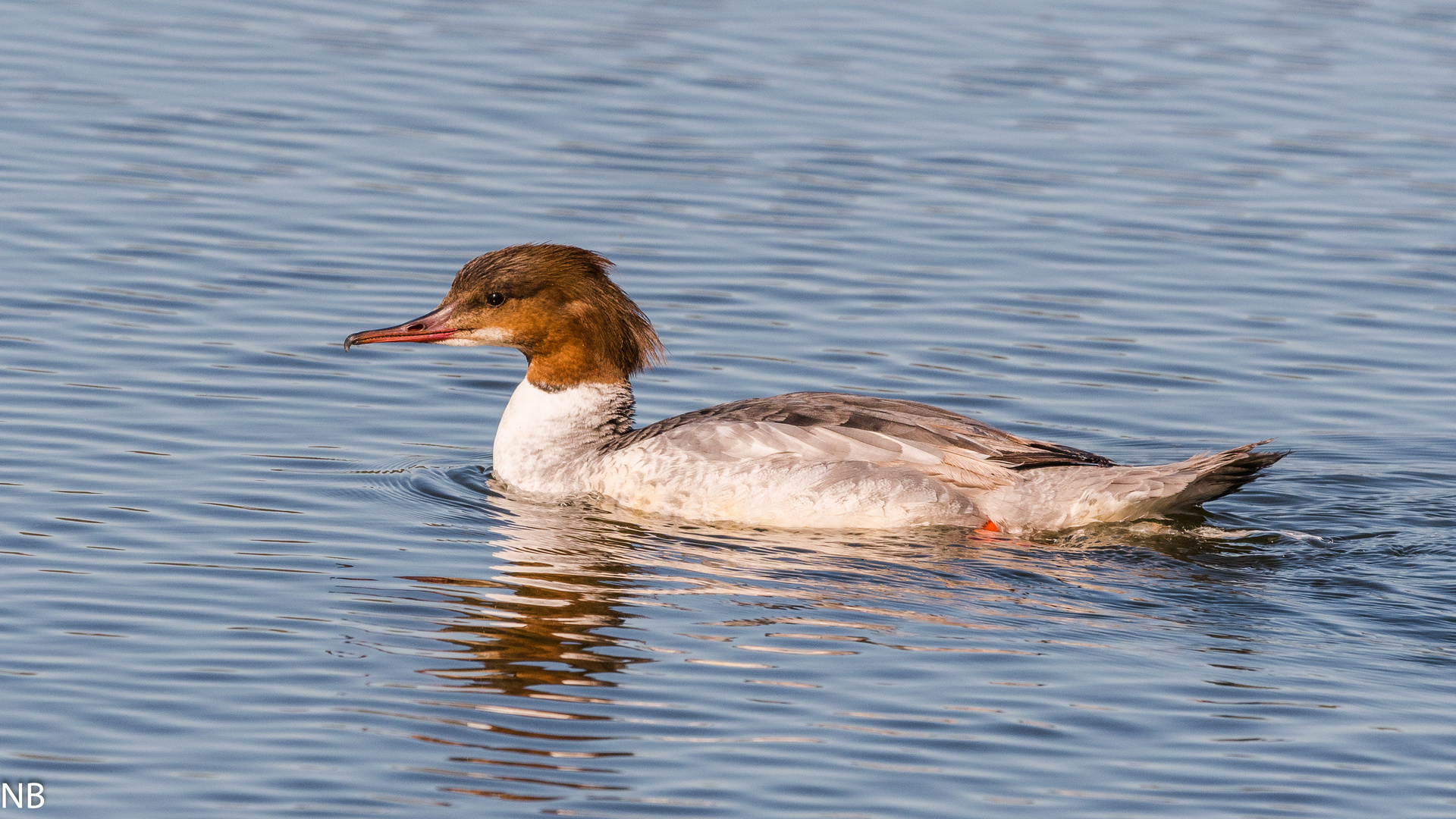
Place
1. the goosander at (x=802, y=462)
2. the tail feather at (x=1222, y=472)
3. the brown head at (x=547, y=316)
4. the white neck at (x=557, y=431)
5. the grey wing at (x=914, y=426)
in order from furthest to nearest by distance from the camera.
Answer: the brown head at (x=547, y=316) < the white neck at (x=557, y=431) < the grey wing at (x=914, y=426) < the goosander at (x=802, y=462) < the tail feather at (x=1222, y=472)

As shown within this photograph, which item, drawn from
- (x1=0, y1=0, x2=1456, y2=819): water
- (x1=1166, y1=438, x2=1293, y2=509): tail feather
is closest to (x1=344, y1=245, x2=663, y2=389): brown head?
(x1=0, y1=0, x2=1456, y2=819): water

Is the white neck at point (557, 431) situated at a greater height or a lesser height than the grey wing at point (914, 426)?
lesser

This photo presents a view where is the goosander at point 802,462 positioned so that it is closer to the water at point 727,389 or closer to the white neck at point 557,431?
the white neck at point 557,431

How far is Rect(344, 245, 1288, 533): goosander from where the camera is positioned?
9.77 meters

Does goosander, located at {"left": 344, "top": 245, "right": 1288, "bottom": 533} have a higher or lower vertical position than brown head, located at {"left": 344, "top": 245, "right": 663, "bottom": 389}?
lower

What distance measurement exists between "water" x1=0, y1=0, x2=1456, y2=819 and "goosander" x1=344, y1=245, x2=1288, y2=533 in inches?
6.9

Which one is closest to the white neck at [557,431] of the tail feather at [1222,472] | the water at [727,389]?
the water at [727,389]

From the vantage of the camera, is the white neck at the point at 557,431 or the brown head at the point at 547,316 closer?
the white neck at the point at 557,431

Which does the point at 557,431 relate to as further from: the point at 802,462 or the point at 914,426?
the point at 914,426

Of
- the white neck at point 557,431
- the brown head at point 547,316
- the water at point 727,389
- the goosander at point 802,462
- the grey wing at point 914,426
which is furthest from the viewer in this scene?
the brown head at point 547,316

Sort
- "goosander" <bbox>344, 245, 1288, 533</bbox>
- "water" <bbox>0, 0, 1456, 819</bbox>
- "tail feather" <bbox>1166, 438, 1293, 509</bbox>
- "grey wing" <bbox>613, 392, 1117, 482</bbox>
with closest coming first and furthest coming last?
1. "water" <bbox>0, 0, 1456, 819</bbox>
2. "tail feather" <bbox>1166, 438, 1293, 509</bbox>
3. "goosander" <bbox>344, 245, 1288, 533</bbox>
4. "grey wing" <bbox>613, 392, 1117, 482</bbox>

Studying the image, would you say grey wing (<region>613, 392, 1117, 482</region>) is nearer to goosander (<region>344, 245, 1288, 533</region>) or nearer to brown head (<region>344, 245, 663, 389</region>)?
goosander (<region>344, 245, 1288, 533</region>)

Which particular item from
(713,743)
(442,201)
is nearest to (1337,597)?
(713,743)

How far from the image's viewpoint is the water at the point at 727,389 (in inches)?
282
